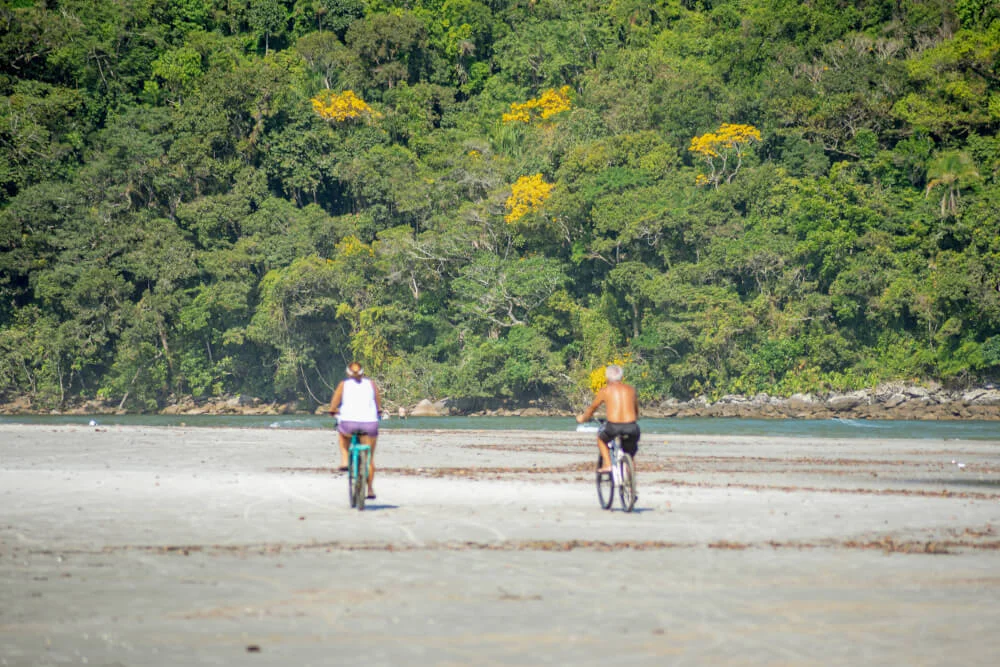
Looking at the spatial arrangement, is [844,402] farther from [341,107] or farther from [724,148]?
[341,107]

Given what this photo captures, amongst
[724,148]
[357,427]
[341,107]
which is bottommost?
[357,427]

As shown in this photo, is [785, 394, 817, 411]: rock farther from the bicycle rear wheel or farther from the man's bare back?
the bicycle rear wheel

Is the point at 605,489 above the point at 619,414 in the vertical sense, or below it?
below

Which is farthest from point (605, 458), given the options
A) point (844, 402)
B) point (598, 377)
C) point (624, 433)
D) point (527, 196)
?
point (527, 196)

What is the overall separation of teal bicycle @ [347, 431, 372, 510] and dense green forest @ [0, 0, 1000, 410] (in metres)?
61.2

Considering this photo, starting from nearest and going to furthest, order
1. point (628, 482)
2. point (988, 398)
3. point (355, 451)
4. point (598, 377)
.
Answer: point (628, 482) → point (355, 451) → point (988, 398) → point (598, 377)

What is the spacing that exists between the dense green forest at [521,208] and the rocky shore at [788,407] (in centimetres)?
82

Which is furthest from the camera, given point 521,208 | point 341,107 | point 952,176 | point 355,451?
point 341,107

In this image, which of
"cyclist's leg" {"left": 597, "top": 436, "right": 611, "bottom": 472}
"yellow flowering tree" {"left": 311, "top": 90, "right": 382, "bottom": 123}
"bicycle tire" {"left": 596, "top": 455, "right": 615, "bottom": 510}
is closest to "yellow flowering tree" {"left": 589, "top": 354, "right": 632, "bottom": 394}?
"yellow flowering tree" {"left": 311, "top": 90, "right": 382, "bottom": 123}

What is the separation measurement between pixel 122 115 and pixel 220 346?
1965 cm

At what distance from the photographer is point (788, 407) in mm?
78062

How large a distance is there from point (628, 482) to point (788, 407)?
205 feet

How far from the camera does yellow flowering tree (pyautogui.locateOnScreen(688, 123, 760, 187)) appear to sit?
8481 cm

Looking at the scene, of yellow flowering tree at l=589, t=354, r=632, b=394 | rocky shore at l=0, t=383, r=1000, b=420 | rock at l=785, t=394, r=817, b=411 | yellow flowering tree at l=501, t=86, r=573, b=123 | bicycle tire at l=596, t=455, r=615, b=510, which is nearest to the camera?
bicycle tire at l=596, t=455, r=615, b=510
